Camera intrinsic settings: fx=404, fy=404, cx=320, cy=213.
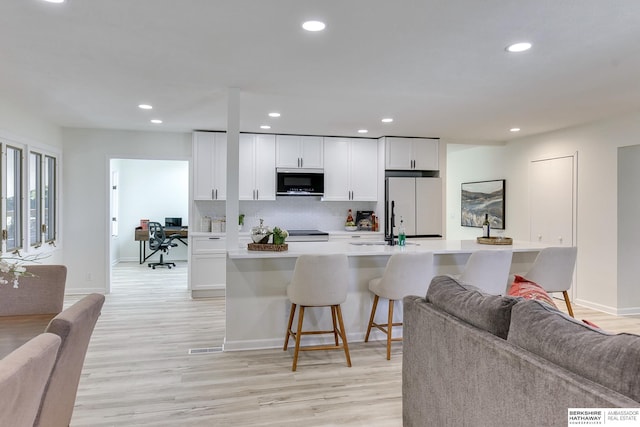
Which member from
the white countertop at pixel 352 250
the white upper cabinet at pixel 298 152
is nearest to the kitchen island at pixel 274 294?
the white countertop at pixel 352 250

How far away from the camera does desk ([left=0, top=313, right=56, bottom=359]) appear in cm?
158

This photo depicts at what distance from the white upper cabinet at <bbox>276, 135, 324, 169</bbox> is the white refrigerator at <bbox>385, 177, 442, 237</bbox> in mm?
1181

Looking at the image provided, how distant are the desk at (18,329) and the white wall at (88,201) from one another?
4.21m

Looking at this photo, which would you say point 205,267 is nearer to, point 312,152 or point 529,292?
point 312,152

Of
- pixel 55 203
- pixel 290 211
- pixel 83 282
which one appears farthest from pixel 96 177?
pixel 290 211

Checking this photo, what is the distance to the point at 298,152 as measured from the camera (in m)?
6.23

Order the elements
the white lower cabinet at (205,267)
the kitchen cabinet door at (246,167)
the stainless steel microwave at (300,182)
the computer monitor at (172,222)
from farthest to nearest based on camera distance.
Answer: the computer monitor at (172,222), the stainless steel microwave at (300,182), the kitchen cabinet door at (246,167), the white lower cabinet at (205,267)

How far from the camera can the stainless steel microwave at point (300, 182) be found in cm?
614

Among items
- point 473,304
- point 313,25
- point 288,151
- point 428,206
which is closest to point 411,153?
point 428,206

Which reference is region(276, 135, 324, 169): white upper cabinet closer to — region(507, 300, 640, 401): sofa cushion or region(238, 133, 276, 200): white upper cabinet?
region(238, 133, 276, 200): white upper cabinet

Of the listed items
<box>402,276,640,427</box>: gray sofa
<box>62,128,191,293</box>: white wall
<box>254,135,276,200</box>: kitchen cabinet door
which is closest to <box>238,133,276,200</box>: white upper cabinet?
<box>254,135,276,200</box>: kitchen cabinet door

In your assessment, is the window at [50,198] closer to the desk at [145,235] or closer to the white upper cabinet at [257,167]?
the white upper cabinet at [257,167]

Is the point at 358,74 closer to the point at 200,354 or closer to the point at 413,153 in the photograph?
the point at 200,354

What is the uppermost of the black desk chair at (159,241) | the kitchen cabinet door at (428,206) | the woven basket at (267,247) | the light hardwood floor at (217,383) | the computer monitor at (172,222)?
the kitchen cabinet door at (428,206)
